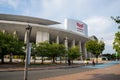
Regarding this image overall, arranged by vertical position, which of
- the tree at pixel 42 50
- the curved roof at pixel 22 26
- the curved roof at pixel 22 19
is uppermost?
the curved roof at pixel 22 19

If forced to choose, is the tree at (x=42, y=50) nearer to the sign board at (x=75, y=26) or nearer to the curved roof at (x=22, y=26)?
the curved roof at (x=22, y=26)

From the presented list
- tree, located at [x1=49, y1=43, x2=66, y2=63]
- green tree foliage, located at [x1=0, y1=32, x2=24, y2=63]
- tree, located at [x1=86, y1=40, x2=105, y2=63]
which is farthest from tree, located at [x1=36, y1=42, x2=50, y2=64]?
tree, located at [x1=86, y1=40, x2=105, y2=63]

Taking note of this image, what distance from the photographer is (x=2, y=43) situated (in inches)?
1337

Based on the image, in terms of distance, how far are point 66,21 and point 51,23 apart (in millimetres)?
14357

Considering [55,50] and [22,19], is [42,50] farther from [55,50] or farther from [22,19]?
[22,19]

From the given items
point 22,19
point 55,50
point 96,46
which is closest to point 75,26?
point 22,19

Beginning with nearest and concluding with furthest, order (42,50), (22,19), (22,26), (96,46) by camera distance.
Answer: (42,50) → (96,46) → (22,26) → (22,19)

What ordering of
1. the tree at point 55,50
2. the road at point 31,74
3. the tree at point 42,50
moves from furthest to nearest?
1. the tree at point 55,50
2. the tree at point 42,50
3. the road at point 31,74

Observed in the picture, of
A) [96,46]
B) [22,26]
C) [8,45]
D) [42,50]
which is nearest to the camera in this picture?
[8,45]

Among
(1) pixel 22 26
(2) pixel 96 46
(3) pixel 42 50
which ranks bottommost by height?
(3) pixel 42 50

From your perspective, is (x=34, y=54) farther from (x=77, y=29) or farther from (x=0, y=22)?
(x=77, y=29)

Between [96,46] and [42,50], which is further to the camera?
[96,46]

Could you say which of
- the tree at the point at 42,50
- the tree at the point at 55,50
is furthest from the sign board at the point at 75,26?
the tree at the point at 42,50

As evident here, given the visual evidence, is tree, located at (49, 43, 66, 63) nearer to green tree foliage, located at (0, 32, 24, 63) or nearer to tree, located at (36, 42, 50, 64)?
tree, located at (36, 42, 50, 64)
